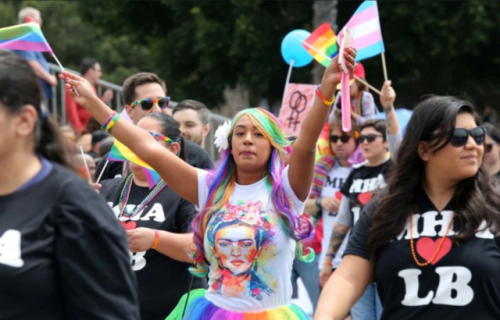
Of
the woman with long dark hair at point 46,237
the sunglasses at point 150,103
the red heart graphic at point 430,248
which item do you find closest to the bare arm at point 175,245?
the red heart graphic at point 430,248

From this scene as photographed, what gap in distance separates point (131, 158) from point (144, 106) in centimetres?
124

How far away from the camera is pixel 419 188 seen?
4062mm

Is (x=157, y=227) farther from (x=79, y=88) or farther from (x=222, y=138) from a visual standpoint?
(x=79, y=88)

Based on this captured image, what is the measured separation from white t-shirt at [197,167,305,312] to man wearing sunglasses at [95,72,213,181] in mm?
1359

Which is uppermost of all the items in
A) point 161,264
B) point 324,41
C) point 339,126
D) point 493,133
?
point 324,41

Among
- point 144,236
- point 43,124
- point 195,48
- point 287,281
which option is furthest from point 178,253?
point 195,48

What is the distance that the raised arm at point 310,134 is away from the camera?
3.92 meters

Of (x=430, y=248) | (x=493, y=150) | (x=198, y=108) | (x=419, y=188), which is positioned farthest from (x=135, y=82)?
(x=493, y=150)

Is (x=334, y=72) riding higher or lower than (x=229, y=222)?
higher

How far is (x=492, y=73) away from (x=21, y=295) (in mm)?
20516

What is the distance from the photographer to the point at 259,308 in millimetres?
4449

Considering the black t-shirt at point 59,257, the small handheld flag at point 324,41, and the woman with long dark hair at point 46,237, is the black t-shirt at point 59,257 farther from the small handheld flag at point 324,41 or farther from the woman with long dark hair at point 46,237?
the small handheld flag at point 324,41

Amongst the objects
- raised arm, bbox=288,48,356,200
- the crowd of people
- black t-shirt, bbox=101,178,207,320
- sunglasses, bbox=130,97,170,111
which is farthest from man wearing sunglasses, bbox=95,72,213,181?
raised arm, bbox=288,48,356,200

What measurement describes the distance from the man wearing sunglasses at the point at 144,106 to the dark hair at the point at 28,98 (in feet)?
9.28
